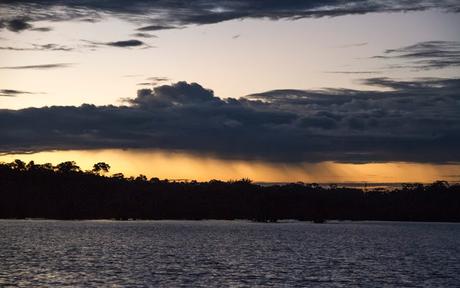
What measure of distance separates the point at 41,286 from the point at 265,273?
3282cm

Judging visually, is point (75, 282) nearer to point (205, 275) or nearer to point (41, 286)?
point (41, 286)

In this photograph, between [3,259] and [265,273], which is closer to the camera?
[265,273]

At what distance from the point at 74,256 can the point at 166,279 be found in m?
44.0

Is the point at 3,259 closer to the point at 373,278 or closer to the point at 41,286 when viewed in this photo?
the point at 41,286

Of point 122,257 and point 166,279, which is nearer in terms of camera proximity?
point 166,279

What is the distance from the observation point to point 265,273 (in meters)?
98.8

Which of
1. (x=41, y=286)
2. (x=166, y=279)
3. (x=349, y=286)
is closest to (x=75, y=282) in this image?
(x=41, y=286)

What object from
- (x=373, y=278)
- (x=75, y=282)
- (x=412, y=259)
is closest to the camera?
(x=75, y=282)

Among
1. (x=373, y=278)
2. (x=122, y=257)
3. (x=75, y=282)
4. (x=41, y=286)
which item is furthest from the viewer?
(x=122, y=257)

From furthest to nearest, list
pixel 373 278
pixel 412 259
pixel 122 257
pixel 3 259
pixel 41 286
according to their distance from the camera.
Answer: pixel 412 259 < pixel 122 257 < pixel 3 259 < pixel 373 278 < pixel 41 286

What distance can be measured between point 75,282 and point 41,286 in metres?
6.01

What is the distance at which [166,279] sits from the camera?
88.7 m

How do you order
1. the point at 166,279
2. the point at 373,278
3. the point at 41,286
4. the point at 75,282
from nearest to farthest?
the point at 41,286 → the point at 75,282 → the point at 166,279 → the point at 373,278

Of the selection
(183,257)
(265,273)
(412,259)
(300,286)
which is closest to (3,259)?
(183,257)
